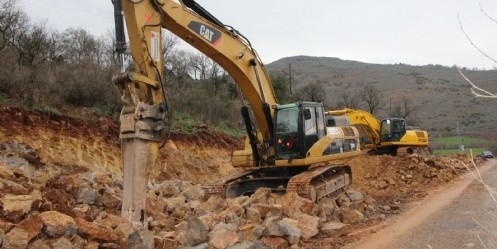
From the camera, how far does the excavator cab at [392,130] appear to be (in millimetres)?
23312

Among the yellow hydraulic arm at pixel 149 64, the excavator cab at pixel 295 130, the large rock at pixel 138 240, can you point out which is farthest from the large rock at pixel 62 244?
the excavator cab at pixel 295 130

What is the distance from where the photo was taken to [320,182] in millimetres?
11164

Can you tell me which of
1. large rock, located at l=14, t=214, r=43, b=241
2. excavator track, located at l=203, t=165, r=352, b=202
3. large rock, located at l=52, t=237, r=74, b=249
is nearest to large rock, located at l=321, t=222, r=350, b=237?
excavator track, located at l=203, t=165, r=352, b=202

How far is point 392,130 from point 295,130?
1374cm

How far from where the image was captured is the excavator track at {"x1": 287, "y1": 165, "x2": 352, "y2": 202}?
10078 mm

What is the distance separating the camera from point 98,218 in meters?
7.08

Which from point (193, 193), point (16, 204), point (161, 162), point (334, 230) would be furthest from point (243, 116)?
point (161, 162)

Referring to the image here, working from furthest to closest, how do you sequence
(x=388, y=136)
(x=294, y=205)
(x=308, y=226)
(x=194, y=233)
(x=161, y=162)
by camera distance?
(x=388, y=136)
(x=161, y=162)
(x=294, y=205)
(x=308, y=226)
(x=194, y=233)

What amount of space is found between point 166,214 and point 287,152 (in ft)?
11.1

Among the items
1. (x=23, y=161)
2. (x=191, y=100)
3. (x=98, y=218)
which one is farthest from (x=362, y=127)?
(x=98, y=218)

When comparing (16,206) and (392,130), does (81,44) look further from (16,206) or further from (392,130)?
(16,206)

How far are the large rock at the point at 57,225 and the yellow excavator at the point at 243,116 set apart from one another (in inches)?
30.6

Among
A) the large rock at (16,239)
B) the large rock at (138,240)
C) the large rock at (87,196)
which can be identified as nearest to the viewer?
the large rock at (16,239)

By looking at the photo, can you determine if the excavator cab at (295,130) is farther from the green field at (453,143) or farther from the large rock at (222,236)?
the green field at (453,143)
